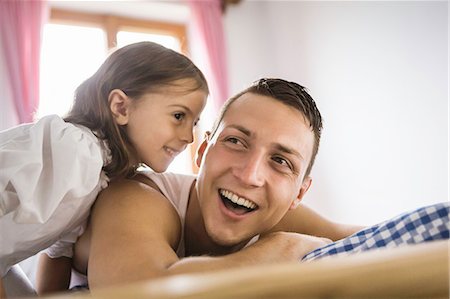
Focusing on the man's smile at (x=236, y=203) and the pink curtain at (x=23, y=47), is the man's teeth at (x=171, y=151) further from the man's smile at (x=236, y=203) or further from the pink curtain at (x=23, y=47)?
the pink curtain at (x=23, y=47)

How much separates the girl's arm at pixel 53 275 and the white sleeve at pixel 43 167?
1.39 ft

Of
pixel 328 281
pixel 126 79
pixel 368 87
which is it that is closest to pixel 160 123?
pixel 126 79

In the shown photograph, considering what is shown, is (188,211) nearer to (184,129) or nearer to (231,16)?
→ (184,129)

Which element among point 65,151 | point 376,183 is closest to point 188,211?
point 65,151

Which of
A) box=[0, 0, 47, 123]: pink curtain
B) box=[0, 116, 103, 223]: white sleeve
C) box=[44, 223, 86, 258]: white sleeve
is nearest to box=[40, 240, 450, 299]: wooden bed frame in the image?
box=[0, 116, 103, 223]: white sleeve

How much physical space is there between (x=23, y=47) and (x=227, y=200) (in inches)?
120

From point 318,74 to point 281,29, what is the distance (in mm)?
769

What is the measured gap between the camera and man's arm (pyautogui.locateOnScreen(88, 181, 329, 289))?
3.05 feet

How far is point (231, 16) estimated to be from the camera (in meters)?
4.77

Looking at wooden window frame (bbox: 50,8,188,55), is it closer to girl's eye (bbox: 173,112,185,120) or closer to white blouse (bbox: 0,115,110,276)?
girl's eye (bbox: 173,112,185,120)

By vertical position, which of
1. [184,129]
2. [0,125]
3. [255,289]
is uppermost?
[255,289]

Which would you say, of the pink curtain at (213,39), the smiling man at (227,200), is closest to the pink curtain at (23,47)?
the pink curtain at (213,39)

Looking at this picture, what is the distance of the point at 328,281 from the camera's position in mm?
333

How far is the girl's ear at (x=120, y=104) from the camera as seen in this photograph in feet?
5.13
